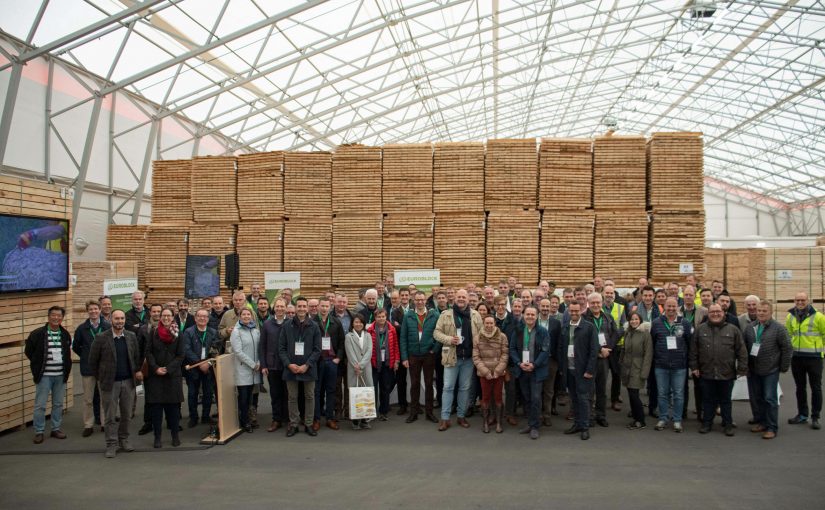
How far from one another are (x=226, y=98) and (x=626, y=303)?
17170 mm

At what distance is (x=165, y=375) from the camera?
7078 millimetres

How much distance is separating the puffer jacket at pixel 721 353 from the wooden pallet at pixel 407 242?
601 cm

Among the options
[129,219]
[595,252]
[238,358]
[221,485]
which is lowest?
[221,485]

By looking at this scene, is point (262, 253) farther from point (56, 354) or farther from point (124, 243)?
point (56, 354)

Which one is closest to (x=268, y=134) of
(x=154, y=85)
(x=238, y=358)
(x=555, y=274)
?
(x=154, y=85)

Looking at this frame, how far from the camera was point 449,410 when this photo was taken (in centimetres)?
788

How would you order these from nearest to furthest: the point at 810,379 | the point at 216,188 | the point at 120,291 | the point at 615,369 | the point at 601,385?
the point at 810,379 → the point at 601,385 → the point at 615,369 → the point at 120,291 → the point at 216,188

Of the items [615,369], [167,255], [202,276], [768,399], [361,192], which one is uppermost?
[361,192]

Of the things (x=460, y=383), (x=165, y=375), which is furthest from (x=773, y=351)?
(x=165, y=375)

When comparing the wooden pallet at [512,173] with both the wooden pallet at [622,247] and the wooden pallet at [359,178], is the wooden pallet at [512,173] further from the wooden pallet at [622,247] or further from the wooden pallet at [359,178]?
the wooden pallet at [359,178]

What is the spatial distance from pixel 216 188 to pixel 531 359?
8606 millimetres

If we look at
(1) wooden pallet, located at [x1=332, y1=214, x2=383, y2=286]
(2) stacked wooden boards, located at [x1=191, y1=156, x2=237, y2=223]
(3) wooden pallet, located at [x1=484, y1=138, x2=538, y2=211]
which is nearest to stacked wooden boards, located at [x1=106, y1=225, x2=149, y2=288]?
(2) stacked wooden boards, located at [x1=191, y1=156, x2=237, y2=223]

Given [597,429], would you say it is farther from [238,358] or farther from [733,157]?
[733,157]

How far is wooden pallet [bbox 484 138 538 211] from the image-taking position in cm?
1204
